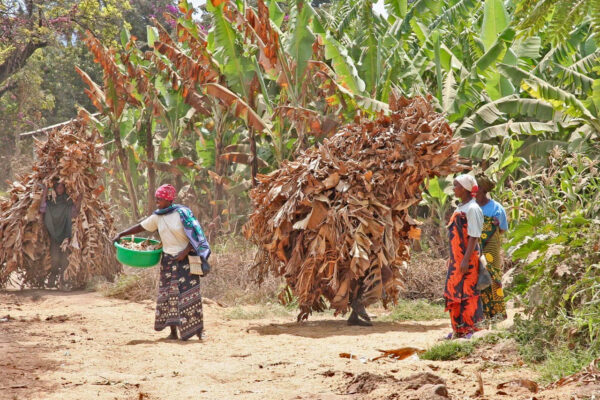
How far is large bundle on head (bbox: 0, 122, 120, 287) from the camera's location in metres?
11.6

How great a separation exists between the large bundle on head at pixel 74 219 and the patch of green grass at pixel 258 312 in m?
2.93

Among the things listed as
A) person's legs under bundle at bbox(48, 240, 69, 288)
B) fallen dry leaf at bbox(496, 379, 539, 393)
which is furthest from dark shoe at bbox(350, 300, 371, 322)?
person's legs under bundle at bbox(48, 240, 69, 288)

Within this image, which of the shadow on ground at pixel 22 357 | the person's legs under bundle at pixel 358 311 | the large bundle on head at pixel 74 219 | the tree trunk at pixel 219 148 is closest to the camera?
the shadow on ground at pixel 22 357

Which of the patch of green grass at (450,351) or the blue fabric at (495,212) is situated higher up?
the blue fabric at (495,212)

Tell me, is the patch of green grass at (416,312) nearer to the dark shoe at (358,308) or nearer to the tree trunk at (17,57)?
the dark shoe at (358,308)

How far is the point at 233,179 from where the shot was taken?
1561cm

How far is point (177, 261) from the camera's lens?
7.70 m

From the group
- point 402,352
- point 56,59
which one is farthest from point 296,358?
A: point 56,59

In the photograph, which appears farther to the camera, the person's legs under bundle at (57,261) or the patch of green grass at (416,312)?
the person's legs under bundle at (57,261)

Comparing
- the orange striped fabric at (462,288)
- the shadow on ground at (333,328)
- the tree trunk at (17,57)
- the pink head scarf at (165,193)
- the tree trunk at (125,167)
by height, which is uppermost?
the tree trunk at (17,57)

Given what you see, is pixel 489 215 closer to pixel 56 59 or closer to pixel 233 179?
pixel 233 179

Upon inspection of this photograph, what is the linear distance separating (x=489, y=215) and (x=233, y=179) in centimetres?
897

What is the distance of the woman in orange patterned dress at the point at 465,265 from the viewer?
21.9ft


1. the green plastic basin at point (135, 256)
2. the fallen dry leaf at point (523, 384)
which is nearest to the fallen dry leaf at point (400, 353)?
the fallen dry leaf at point (523, 384)
